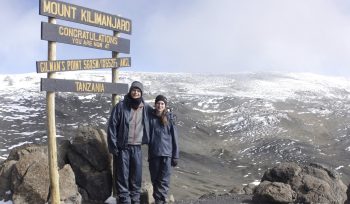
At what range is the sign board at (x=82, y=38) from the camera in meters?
11.0

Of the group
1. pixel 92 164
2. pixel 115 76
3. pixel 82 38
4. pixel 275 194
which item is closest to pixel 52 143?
pixel 92 164

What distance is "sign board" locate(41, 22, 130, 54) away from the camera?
1100 centimetres

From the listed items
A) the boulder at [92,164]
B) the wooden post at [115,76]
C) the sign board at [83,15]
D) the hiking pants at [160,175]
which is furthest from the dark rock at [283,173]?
the sign board at [83,15]

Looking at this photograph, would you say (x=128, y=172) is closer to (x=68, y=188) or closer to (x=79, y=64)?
(x=68, y=188)

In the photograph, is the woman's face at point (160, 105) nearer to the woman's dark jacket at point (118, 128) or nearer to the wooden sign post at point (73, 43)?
the woman's dark jacket at point (118, 128)

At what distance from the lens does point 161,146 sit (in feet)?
36.7

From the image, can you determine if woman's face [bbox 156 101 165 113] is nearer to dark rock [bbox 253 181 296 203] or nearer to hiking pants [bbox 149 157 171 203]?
hiking pants [bbox 149 157 171 203]

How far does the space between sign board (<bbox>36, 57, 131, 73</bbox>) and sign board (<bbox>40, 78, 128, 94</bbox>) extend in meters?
0.29

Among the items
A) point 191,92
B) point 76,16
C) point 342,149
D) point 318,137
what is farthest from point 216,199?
point 191,92

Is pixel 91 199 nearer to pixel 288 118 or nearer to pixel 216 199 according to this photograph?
pixel 216 199

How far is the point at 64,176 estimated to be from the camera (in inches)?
491

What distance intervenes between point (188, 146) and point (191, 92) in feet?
126

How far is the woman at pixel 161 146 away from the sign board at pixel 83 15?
2.75 m

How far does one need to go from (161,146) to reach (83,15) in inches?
150
